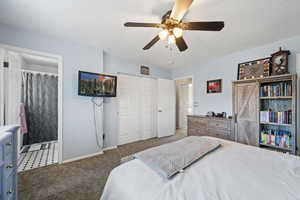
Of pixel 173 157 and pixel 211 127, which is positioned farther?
pixel 211 127

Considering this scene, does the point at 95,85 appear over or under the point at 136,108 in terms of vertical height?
over

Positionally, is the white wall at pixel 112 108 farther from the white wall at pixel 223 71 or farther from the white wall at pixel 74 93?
the white wall at pixel 223 71

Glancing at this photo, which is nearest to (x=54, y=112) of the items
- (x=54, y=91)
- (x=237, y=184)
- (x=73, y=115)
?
(x=54, y=91)

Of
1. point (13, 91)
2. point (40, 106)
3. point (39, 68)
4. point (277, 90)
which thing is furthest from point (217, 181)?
point (39, 68)

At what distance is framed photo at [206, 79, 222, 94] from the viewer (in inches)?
131

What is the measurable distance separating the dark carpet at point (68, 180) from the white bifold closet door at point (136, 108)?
112cm

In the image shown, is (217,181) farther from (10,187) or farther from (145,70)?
(145,70)

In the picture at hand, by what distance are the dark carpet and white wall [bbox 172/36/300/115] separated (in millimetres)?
2842

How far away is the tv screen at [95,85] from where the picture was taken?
256 centimetres

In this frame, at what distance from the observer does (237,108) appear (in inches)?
102

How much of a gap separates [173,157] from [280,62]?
2798 mm

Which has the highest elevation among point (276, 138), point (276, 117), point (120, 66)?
point (120, 66)

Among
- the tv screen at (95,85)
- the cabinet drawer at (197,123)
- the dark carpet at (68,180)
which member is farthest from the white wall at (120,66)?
the dark carpet at (68,180)

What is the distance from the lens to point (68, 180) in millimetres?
1903
